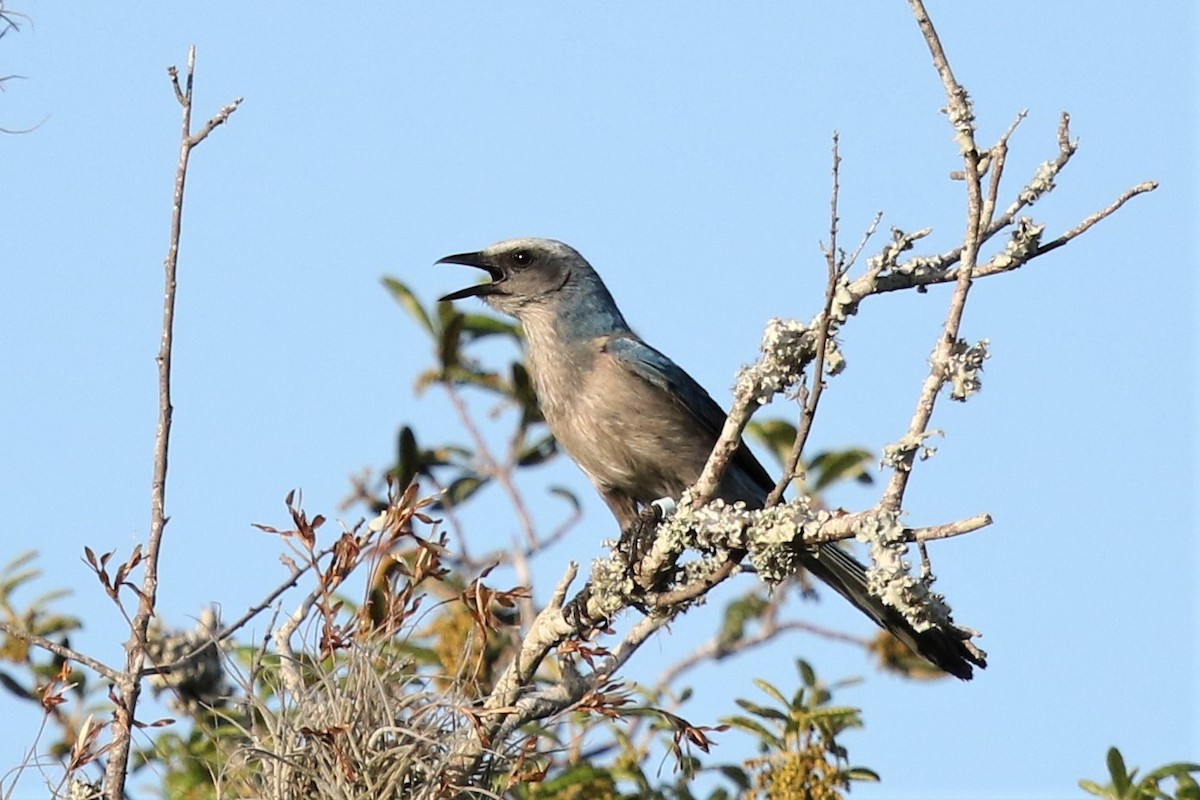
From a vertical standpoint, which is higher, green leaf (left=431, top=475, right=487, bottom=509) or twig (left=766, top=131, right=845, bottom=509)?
green leaf (left=431, top=475, right=487, bottom=509)

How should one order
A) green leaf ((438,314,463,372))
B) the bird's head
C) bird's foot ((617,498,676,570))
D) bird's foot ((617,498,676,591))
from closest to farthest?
bird's foot ((617,498,676,591)), bird's foot ((617,498,676,570)), the bird's head, green leaf ((438,314,463,372))

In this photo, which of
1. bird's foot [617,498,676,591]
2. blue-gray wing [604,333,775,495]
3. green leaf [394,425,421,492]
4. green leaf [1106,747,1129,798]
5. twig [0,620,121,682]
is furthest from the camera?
green leaf [394,425,421,492]

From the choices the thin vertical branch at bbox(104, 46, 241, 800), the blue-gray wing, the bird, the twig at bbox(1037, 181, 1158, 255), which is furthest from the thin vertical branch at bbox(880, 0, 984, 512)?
the blue-gray wing

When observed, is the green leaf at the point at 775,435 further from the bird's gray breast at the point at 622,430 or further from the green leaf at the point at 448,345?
the green leaf at the point at 448,345

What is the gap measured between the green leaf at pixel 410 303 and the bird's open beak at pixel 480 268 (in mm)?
559

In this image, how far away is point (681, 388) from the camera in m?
7.50

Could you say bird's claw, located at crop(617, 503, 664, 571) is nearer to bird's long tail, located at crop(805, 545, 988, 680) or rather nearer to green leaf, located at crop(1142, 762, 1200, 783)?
bird's long tail, located at crop(805, 545, 988, 680)

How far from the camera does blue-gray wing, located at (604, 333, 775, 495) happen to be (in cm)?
746

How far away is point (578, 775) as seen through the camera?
6.02m

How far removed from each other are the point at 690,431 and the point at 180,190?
3696mm

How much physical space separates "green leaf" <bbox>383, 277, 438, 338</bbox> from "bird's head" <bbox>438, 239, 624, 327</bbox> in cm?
58

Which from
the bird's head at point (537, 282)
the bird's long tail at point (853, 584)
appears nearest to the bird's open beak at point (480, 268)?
the bird's head at point (537, 282)

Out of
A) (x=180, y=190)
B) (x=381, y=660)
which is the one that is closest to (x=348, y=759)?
(x=381, y=660)

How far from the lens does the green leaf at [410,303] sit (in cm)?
870
